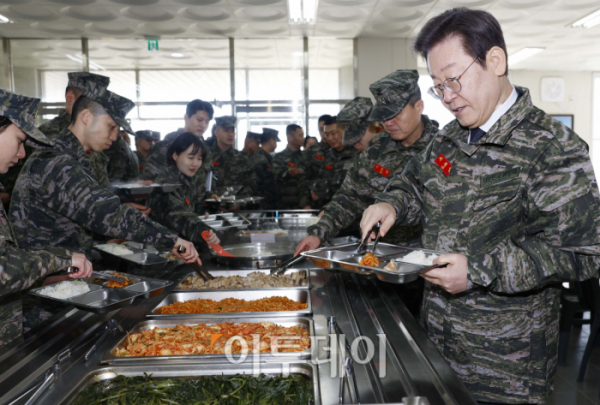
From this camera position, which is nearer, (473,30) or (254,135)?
(473,30)

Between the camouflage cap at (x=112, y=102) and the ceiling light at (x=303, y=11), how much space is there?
379cm

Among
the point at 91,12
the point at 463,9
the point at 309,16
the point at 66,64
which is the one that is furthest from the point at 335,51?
the point at 463,9

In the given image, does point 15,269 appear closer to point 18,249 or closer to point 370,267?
point 18,249

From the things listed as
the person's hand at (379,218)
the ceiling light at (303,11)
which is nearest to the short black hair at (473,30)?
the person's hand at (379,218)

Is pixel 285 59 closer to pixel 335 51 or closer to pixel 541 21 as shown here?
pixel 335 51

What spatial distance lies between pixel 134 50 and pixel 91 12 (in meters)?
1.37

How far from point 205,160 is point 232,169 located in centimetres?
201

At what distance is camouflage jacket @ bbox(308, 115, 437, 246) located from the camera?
210 centimetres

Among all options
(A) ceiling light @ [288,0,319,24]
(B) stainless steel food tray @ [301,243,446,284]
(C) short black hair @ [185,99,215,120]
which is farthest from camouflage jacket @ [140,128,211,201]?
(A) ceiling light @ [288,0,319,24]

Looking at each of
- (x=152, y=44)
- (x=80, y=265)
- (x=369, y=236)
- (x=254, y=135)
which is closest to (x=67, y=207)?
(x=80, y=265)

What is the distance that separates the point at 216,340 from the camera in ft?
3.74

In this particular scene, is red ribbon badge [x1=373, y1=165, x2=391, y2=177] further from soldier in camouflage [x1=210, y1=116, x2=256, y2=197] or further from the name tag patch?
soldier in camouflage [x1=210, y1=116, x2=256, y2=197]

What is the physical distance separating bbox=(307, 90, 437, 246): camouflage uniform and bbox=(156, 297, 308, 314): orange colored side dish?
1.92 feet

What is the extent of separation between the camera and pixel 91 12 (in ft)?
17.7
